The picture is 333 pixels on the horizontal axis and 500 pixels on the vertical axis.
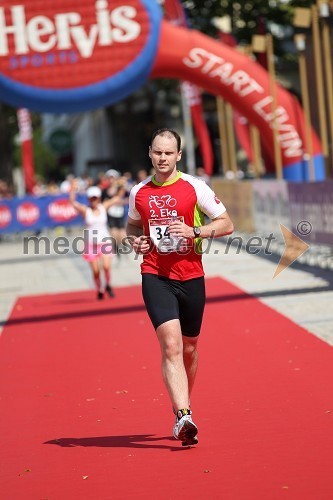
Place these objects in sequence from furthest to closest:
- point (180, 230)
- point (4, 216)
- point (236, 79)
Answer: point (4, 216) → point (236, 79) → point (180, 230)

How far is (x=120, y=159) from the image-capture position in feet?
227

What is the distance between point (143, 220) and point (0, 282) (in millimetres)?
15939

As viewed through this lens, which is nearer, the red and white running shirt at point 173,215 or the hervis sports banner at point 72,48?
the red and white running shirt at point 173,215

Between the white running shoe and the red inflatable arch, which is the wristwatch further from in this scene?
the red inflatable arch

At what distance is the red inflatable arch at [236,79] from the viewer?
23156 millimetres

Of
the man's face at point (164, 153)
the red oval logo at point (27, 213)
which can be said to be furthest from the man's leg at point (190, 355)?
the red oval logo at point (27, 213)

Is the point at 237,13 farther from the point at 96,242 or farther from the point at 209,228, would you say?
the point at 209,228

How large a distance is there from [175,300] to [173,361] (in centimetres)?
39

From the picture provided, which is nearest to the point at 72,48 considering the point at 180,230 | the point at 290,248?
the point at 290,248

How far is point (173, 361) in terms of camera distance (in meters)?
7.56

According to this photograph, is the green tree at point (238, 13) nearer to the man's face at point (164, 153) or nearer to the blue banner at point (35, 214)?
the blue banner at point (35, 214)

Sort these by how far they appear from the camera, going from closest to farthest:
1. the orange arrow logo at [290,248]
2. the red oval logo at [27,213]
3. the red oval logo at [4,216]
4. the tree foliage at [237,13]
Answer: the orange arrow logo at [290,248], the red oval logo at [4,216], the red oval logo at [27,213], the tree foliage at [237,13]

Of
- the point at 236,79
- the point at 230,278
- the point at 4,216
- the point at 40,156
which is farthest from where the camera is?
the point at 40,156

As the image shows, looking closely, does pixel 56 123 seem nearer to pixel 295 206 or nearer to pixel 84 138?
pixel 84 138
